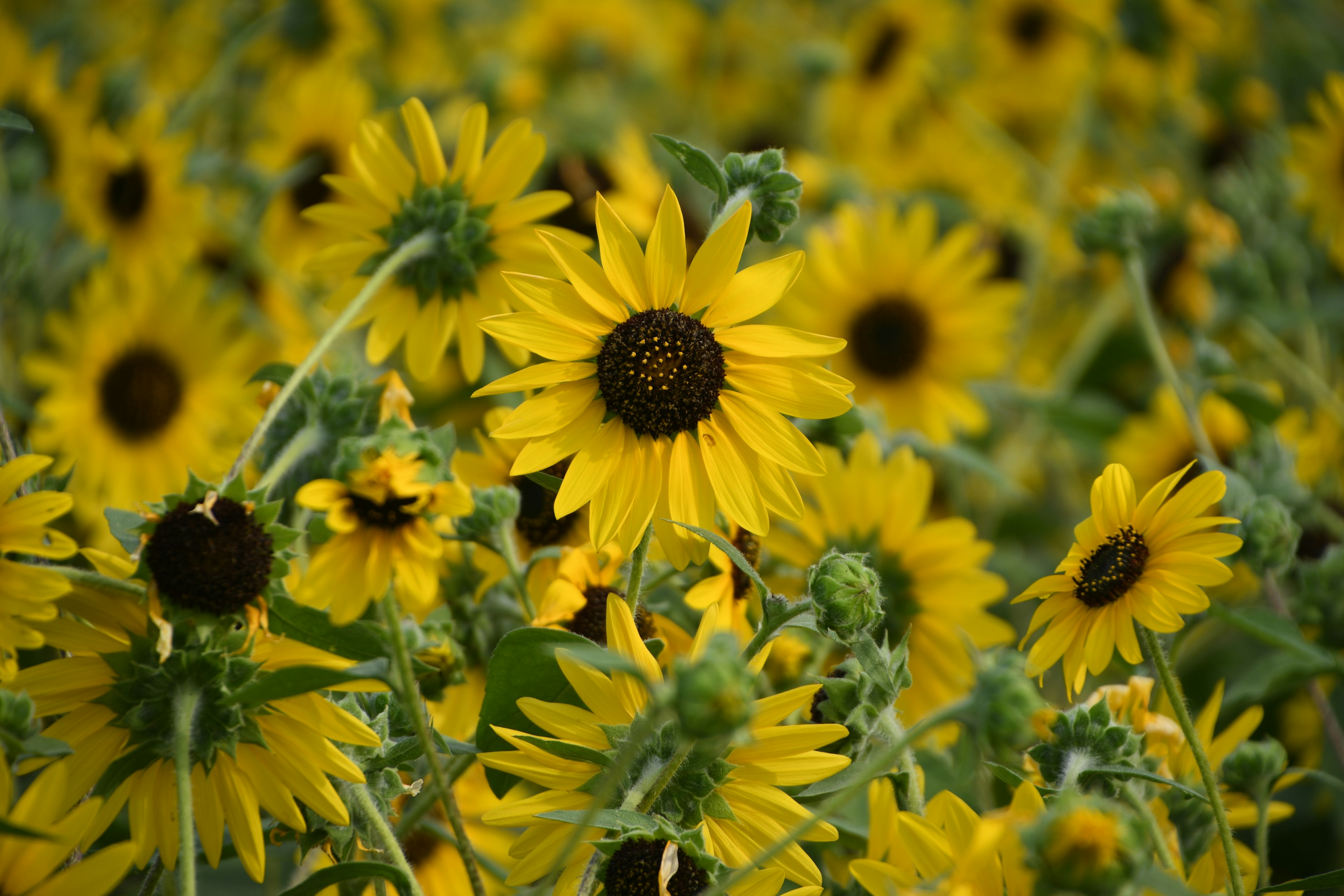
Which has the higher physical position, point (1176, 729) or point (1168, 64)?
point (1168, 64)

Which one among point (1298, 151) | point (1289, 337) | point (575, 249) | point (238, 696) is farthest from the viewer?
point (1289, 337)

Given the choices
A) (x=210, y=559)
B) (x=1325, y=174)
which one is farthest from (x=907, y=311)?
(x=210, y=559)

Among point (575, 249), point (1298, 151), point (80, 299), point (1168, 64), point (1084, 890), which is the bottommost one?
point (1084, 890)

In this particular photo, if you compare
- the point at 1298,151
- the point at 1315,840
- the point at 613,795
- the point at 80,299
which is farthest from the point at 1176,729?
the point at 80,299

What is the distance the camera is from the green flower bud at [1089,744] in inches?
42.7

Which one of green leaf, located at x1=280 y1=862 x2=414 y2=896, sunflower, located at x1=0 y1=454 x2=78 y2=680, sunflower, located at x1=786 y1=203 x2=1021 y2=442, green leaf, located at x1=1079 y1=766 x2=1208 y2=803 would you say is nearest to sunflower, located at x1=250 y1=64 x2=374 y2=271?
sunflower, located at x1=786 y1=203 x2=1021 y2=442

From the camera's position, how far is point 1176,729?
123cm

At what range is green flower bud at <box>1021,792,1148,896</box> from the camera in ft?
2.56

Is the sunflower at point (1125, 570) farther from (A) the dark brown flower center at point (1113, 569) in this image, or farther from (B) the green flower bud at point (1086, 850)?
(B) the green flower bud at point (1086, 850)

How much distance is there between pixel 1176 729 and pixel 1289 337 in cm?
193

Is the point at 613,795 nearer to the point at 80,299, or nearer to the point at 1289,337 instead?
the point at 80,299

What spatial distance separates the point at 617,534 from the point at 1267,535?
84 centimetres

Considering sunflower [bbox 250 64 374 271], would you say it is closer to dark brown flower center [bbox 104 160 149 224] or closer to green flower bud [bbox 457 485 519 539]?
dark brown flower center [bbox 104 160 149 224]

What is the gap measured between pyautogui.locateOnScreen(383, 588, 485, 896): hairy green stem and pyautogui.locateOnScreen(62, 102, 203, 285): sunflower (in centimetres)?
154
